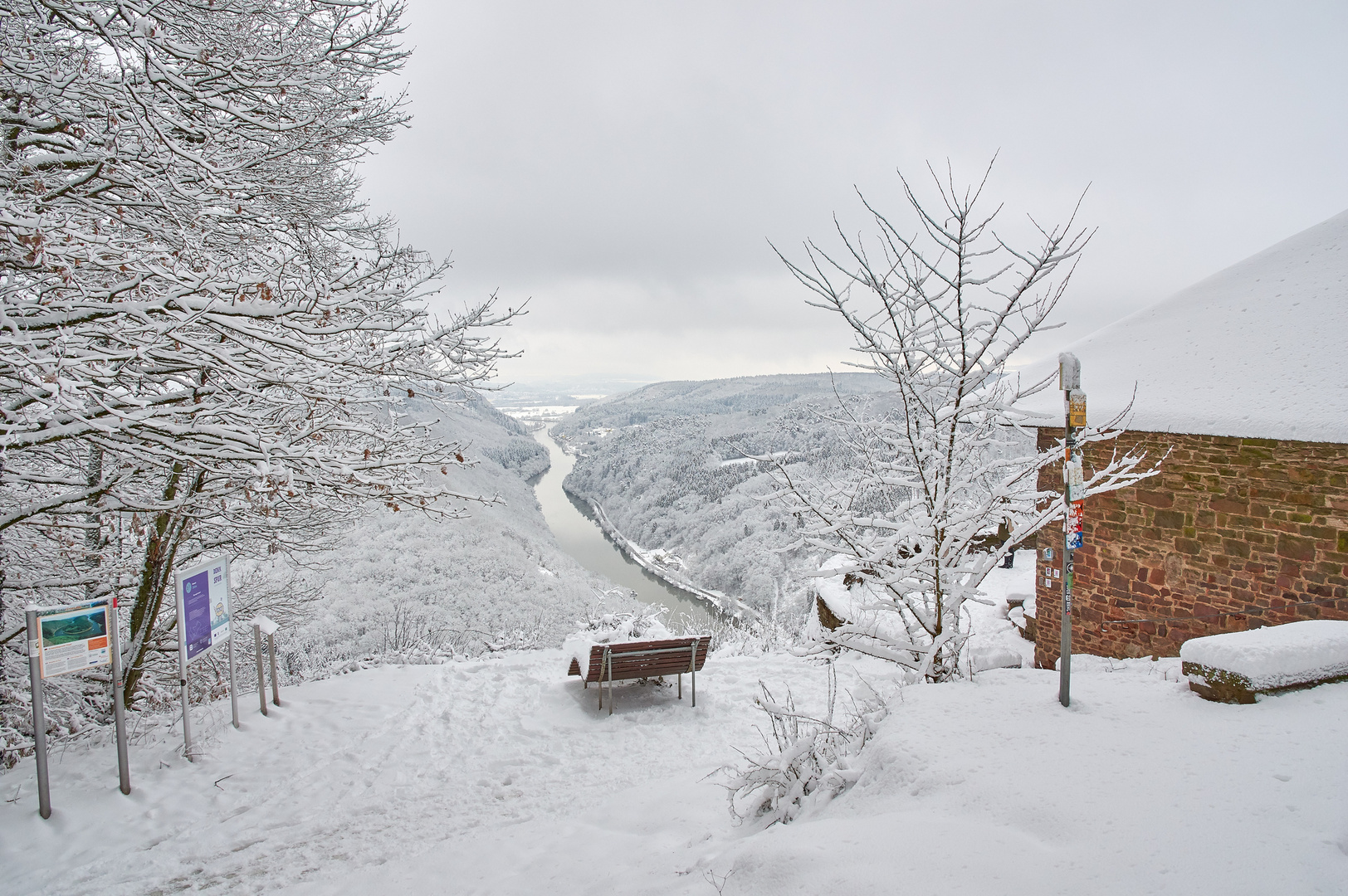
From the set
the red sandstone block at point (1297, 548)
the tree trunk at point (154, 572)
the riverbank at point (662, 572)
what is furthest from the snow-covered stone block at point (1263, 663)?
the riverbank at point (662, 572)

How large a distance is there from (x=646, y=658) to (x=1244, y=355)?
645 cm

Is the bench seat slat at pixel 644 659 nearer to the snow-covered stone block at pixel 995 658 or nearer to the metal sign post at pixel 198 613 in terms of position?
the metal sign post at pixel 198 613

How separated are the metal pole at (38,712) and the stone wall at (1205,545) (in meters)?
6.87

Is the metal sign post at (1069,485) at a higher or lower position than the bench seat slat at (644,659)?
higher

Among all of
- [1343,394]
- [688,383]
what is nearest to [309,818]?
[1343,394]

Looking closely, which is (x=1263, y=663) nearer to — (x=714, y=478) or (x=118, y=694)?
(x=118, y=694)

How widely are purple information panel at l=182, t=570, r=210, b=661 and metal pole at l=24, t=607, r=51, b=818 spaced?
0.77 metres

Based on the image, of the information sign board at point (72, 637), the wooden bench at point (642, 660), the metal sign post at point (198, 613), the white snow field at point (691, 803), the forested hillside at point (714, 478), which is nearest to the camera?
the white snow field at point (691, 803)

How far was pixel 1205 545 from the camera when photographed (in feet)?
19.5

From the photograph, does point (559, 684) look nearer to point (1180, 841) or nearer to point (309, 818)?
point (309, 818)

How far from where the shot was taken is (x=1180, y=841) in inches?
82.5

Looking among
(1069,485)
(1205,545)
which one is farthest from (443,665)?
(1205,545)

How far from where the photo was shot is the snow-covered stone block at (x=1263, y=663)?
3293mm

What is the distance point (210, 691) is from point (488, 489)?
32261mm
